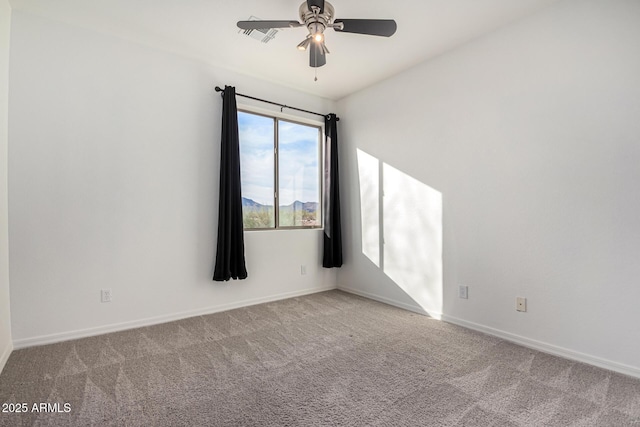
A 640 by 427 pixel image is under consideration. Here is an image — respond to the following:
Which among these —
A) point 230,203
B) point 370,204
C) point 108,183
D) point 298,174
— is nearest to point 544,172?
point 370,204

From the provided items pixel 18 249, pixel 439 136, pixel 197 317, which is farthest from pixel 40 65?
pixel 439 136

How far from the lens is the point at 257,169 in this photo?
379 cm

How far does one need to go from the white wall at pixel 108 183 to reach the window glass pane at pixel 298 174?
2.46 feet

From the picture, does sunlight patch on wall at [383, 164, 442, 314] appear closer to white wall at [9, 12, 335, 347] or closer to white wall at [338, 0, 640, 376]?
white wall at [338, 0, 640, 376]

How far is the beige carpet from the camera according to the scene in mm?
1631

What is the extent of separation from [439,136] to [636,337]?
6.88 ft

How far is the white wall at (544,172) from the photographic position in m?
2.08

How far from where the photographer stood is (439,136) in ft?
10.3

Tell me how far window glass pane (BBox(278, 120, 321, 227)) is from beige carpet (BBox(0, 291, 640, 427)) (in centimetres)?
165

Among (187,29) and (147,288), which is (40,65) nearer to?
(187,29)

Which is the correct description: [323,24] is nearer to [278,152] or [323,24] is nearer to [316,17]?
[316,17]

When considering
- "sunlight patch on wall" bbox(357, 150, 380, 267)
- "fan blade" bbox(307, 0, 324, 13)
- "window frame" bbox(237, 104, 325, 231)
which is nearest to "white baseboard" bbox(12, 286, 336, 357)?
"window frame" bbox(237, 104, 325, 231)

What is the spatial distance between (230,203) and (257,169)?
2.26ft

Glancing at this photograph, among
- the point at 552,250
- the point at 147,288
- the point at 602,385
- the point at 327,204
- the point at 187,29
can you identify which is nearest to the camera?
the point at 602,385
